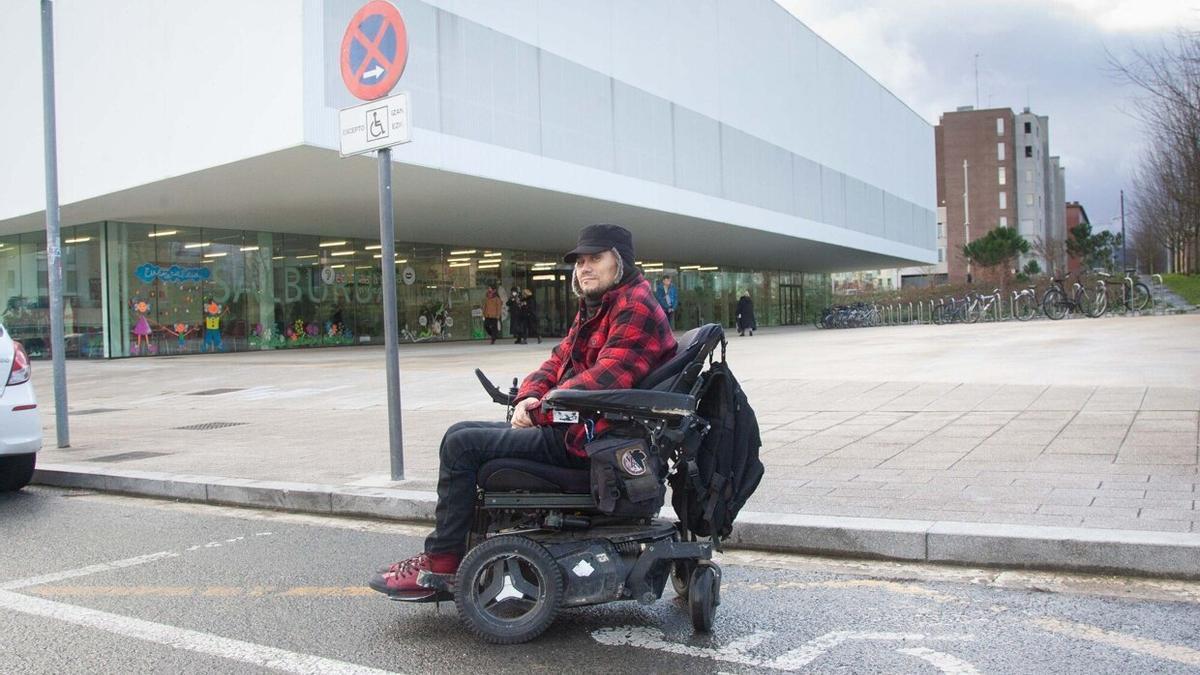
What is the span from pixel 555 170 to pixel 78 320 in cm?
1442

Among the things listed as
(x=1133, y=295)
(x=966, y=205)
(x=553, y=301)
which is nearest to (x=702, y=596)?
(x=1133, y=295)

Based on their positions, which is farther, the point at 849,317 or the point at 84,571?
the point at 849,317

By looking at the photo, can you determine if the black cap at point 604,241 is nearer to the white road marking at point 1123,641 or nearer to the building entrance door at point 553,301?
the white road marking at point 1123,641

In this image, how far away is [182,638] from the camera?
3672 mm

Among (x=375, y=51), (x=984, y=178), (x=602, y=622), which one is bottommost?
(x=602, y=622)

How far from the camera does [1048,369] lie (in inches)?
441

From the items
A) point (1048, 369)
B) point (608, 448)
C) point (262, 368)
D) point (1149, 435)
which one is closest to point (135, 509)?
point (608, 448)

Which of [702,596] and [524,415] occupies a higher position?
[524,415]

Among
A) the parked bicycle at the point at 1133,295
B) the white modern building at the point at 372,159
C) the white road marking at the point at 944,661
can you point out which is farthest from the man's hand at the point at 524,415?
the parked bicycle at the point at 1133,295

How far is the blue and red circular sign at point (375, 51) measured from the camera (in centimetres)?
612

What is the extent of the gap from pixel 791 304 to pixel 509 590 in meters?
57.7

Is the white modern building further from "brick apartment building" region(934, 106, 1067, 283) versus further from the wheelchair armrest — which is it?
"brick apartment building" region(934, 106, 1067, 283)

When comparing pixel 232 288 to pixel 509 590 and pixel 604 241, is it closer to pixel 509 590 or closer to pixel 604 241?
pixel 604 241

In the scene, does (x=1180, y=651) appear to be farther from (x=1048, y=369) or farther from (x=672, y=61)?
(x=672, y=61)
